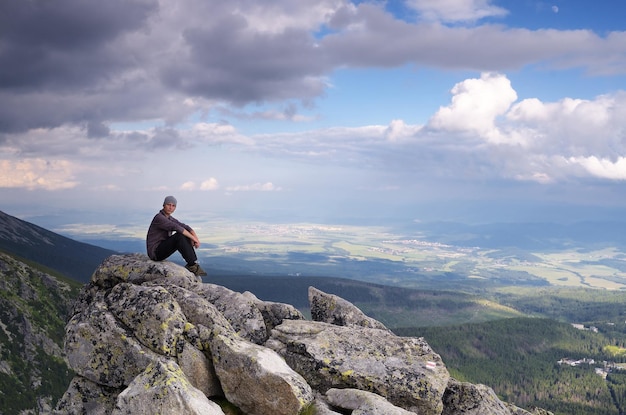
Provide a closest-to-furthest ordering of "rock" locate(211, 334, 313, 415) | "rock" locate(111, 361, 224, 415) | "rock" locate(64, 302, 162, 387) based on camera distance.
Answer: "rock" locate(111, 361, 224, 415) → "rock" locate(211, 334, 313, 415) → "rock" locate(64, 302, 162, 387)

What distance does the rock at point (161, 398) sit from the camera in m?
18.3

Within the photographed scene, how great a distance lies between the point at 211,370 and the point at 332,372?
6.41m

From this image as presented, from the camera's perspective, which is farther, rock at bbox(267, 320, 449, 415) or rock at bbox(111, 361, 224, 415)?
rock at bbox(267, 320, 449, 415)

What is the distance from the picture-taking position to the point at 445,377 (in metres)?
26.9

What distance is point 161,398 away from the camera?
18.3 m

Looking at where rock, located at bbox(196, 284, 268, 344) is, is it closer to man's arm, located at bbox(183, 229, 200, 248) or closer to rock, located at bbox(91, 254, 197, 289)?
rock, located at bbox(91, 254, 197, 289)

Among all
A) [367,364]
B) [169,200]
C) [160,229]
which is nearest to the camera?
[367,364]

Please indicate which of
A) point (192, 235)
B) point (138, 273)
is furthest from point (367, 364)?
point (138, 273)

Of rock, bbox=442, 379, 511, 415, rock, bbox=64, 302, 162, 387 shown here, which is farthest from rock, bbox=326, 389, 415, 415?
rock, bbox=64, 302, 162, 387

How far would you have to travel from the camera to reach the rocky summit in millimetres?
21594

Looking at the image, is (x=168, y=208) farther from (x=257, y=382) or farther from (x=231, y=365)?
(x=257, y=382)

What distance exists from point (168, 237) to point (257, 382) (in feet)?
50.5

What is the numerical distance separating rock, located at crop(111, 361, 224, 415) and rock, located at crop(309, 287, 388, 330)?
17.4 meters

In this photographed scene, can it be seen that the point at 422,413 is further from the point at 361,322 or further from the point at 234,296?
the point at 234,296
